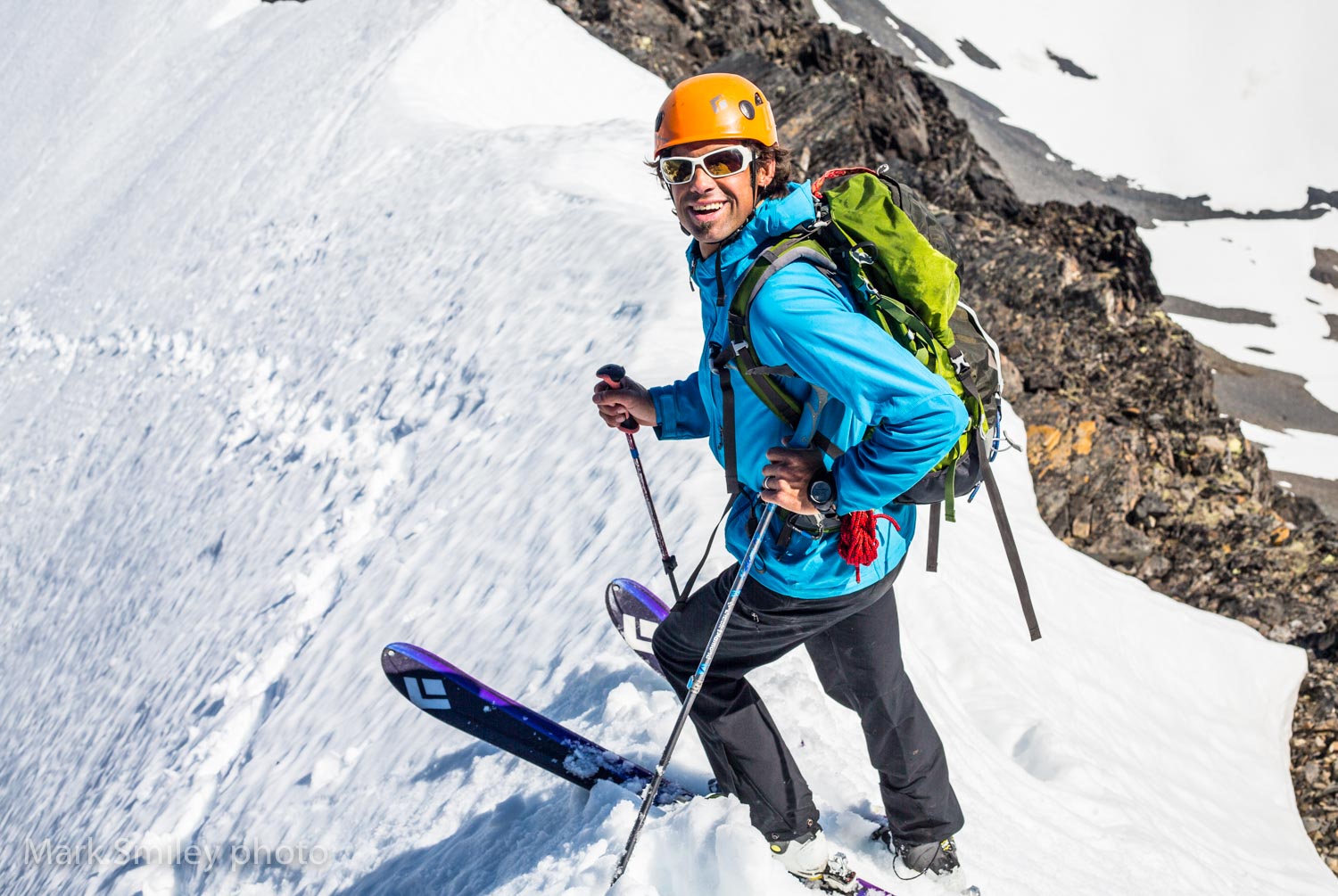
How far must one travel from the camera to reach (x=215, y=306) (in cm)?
1362

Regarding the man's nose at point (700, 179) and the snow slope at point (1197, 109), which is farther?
the snow slope at point (1197, 109)

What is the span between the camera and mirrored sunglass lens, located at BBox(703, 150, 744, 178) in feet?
9.48

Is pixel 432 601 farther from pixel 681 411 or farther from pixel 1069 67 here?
pixel 1069 67

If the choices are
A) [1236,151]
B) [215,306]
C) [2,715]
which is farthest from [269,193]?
[1236,151]

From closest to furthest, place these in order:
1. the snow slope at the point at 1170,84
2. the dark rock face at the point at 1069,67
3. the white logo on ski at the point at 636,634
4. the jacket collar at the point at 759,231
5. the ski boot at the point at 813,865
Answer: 1. the jacket collar at the point at 759,231
2. the ski boot at the point at 813,865
3. the white logo on ski at the point at 636,634
4. the snow slope at the point at 1170,84
5. the dark rock face at the point at 1069,67

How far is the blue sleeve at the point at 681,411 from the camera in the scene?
353 cm

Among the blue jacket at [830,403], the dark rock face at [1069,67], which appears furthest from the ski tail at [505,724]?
the dark rock face at [1069,67]

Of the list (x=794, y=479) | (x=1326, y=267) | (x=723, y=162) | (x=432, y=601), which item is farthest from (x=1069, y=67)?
(x=794, y=479)

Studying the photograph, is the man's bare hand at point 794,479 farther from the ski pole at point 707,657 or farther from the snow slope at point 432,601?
the snow slope at point 432,601

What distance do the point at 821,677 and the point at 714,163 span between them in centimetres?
179

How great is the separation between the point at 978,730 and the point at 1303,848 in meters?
3.51

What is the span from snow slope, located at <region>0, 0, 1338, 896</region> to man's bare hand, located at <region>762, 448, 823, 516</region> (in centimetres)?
117

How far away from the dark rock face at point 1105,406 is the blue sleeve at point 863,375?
24.3 feet

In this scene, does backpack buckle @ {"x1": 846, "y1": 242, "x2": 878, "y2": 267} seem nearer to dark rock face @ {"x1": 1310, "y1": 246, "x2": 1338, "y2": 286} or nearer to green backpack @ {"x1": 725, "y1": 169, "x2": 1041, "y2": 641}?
green backpack @ {"x1": 725, "y1": 169, "x2": 1041, "y2": 641}
